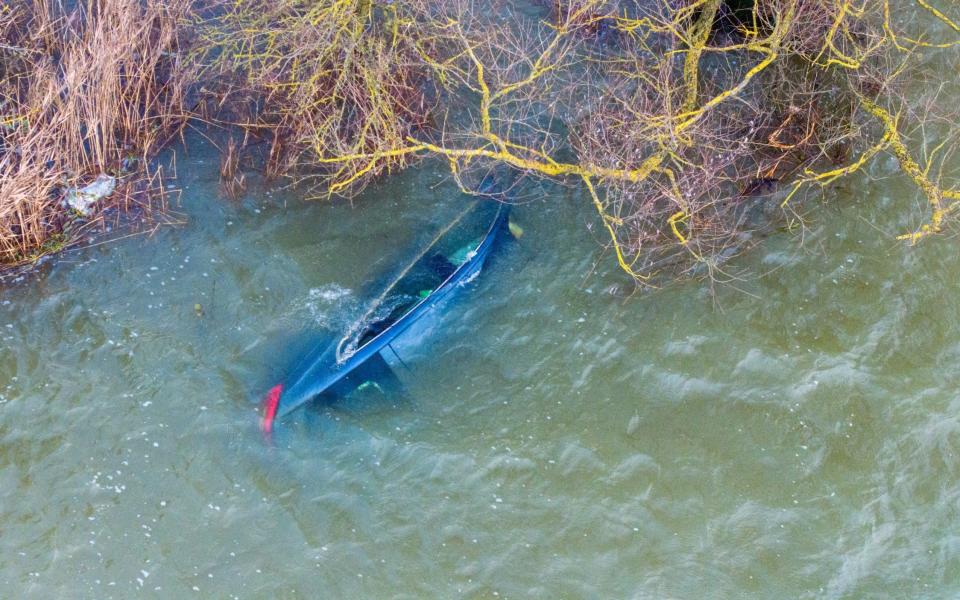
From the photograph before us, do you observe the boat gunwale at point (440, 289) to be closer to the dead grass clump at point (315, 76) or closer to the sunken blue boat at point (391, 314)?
the sunken blue boat at point (391, 314)

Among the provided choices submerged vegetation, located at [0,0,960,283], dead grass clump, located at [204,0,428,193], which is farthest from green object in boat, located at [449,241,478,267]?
dead grass clump, located at [204,0,428,193]

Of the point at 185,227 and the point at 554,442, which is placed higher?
the point at 185,227

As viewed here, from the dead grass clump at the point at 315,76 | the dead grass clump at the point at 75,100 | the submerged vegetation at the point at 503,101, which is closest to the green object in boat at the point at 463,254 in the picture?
the submerged vegetation at the point at 503,101

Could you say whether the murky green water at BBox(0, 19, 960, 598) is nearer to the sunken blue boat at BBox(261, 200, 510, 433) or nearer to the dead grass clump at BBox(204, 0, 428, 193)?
the sunken blue boat at BBox(261, 200, 510, 433)

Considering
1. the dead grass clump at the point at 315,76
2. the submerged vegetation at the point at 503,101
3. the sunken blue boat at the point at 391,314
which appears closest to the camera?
the sunken blue boat at the point at 391,314

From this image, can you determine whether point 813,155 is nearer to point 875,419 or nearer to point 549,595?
point 875,419

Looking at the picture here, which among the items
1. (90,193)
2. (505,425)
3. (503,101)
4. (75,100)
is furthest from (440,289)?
(75,100)

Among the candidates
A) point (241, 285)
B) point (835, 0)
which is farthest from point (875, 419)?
point (241, 285)

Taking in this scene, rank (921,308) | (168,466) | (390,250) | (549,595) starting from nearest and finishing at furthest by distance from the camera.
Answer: (549,595) → (168,466) → (921,308) → (390,250)
